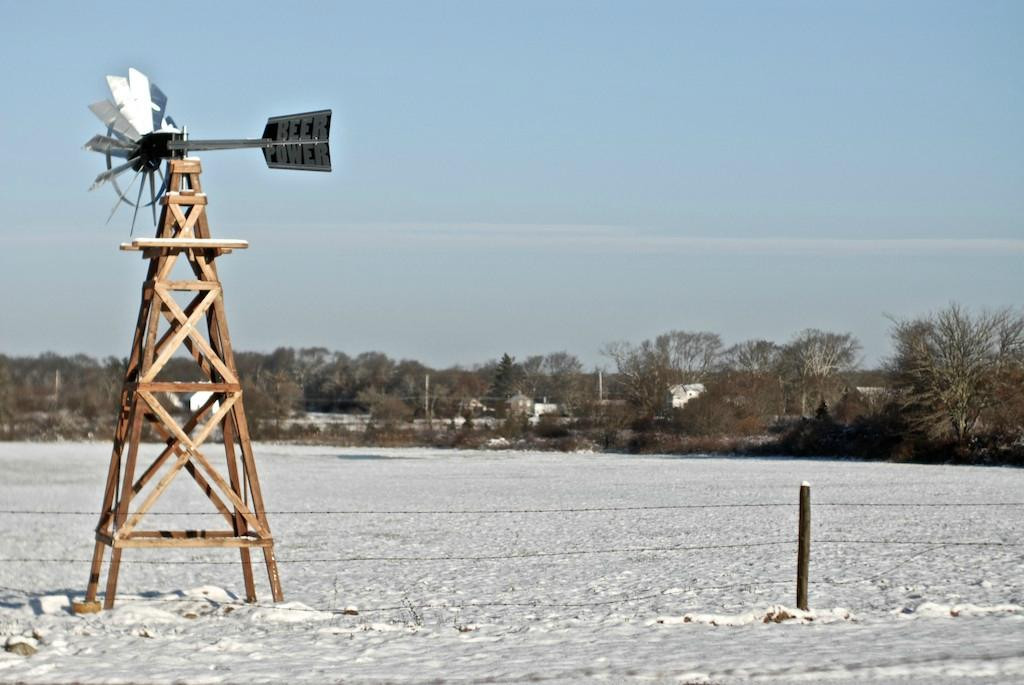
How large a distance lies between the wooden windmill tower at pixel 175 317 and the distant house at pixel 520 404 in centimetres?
7444

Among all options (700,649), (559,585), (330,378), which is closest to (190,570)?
(559,585)

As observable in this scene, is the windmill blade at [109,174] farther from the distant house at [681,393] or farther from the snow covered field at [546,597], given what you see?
the distant house at [681,393]

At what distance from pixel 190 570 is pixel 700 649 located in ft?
31.0

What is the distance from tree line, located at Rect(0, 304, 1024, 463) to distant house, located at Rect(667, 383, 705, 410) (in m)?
0.56

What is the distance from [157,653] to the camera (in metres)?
9.72

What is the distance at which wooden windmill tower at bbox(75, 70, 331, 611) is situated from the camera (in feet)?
39.8

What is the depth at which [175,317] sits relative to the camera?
12.4 m

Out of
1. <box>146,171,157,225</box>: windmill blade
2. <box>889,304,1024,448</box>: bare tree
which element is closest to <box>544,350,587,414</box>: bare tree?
<box>889,304,1024,448</box>: bare tree

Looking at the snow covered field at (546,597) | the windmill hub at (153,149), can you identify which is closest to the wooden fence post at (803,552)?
the snow covered field at (546,597)

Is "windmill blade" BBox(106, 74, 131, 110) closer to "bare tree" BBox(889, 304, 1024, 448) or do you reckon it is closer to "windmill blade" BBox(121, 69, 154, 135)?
"windmill blade" BBox(121, 69, 154, 135)

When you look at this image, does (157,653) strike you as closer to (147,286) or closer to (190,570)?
(147,286)

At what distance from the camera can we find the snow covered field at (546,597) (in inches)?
359

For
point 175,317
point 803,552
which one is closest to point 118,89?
point 175,317

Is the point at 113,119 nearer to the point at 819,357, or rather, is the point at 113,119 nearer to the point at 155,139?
the point at 155,139
